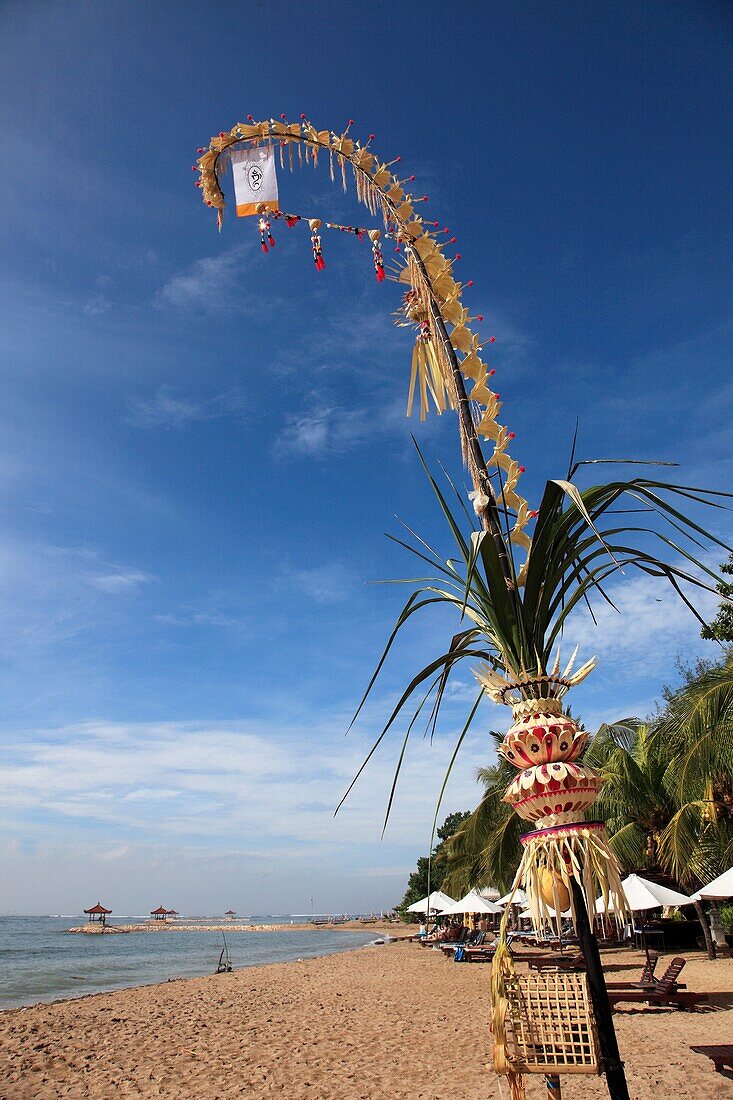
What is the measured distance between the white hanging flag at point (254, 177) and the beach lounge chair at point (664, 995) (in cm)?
1184

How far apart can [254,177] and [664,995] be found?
12.4 m

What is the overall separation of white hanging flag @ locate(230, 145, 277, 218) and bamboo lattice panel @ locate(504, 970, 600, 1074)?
4126mm

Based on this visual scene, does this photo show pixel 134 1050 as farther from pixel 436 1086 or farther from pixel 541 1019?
pixel 541 1019

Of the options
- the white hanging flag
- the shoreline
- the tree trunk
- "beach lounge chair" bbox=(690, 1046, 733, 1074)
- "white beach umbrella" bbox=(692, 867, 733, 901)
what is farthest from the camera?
the shoreline

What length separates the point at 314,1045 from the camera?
32.7ft

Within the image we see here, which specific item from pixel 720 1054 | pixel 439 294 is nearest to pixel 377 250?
pixel 439 294

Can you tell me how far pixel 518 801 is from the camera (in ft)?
8.59

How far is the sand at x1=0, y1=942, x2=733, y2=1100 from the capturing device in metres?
7.48

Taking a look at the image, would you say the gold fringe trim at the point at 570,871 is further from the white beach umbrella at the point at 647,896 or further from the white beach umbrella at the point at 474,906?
the white beach umbrella at the point at 474,906

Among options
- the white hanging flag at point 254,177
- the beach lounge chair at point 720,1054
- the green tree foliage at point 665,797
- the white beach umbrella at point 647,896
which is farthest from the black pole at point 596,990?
the white beach umbrella at point 647,896

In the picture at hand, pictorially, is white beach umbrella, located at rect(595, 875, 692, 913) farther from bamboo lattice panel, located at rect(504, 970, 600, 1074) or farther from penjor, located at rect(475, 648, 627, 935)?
penjor, located at rect(475, 648, 627, 935)

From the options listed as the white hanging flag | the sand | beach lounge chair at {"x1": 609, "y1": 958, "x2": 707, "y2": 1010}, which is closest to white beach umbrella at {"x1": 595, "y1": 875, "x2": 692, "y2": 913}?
the sand

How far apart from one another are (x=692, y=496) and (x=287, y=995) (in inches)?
712

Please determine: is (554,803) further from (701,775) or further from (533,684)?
(701,775)
